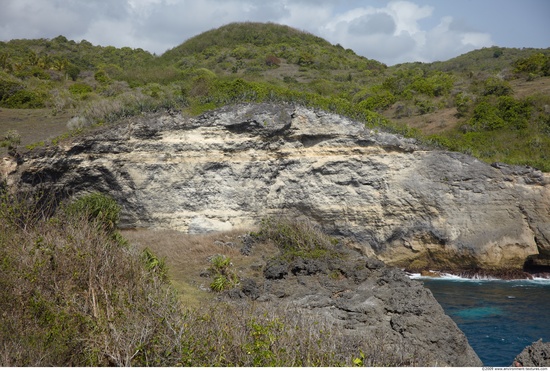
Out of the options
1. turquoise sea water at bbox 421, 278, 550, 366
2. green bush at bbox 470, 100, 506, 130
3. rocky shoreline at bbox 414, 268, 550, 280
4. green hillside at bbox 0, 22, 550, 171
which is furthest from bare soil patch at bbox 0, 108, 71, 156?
green bush at bbox 470, 100, 506, 130

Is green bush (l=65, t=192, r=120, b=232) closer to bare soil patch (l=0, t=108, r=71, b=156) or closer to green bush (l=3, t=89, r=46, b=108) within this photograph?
bare soil patch (l=0, t=108, r=71, b=156)

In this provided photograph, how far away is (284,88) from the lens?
2611cm

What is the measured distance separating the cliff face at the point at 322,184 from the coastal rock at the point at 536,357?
13.3m

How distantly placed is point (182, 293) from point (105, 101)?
14.2 m

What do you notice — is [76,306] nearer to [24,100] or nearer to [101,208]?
[101,208]

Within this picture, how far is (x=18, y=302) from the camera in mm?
6832

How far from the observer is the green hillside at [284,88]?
23828 mm

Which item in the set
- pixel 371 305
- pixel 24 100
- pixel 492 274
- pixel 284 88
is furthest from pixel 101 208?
pixel 24 100

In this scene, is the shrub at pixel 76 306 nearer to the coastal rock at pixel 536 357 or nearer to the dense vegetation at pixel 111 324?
the dense vegetation at pixel 111 324

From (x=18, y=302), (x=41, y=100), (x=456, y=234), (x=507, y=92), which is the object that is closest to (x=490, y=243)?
(x=456, y=234)

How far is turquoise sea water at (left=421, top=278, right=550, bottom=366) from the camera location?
1281 centimetres

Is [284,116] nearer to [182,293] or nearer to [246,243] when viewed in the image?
[246,243]

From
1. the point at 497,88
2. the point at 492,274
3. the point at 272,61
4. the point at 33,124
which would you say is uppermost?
the point at 272,61

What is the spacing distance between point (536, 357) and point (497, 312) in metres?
8.89
